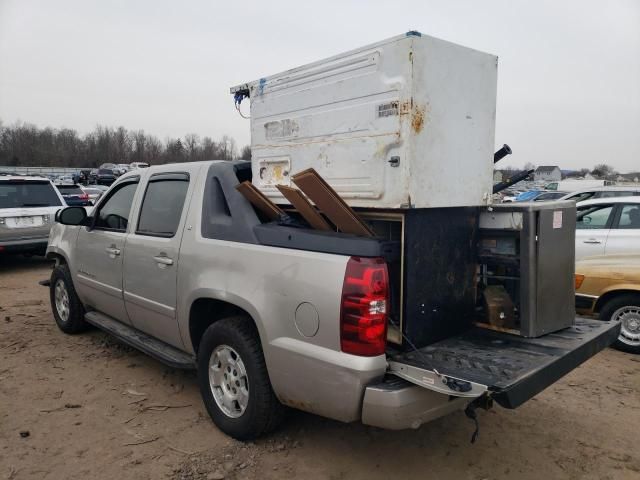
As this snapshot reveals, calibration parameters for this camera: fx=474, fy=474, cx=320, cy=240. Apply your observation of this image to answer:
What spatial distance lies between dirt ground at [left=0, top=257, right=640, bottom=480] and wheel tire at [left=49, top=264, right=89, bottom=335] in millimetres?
887

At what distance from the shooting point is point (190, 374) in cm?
443

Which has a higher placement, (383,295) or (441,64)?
(441,64)

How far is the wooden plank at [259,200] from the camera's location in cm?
332

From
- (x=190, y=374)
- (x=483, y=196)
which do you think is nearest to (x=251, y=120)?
(x=483, y=196)

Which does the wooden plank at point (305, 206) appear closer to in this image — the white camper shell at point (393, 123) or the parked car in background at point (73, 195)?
the white camper shell at point (393, 123)

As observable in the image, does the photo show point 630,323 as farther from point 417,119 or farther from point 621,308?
point 417,119

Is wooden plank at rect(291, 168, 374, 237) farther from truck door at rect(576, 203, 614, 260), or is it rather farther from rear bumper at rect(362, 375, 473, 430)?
truck door at rect(576, 203, 614, 260)

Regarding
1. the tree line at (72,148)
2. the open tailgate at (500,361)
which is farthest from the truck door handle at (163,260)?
the tree line at (72,148)

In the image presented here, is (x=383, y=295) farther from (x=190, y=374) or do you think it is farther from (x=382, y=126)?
(x=190, y=374)

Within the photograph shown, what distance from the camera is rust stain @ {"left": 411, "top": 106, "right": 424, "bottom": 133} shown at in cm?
275

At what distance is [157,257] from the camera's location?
379 cm

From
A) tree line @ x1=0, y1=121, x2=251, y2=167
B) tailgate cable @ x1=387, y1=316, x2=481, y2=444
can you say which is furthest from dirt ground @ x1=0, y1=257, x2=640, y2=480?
tree line @ x1=0, y1=121, x2=251, y2=167

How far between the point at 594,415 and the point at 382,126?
9.41 ft

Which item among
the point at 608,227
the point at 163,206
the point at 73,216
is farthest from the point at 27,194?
the point at 608,227
